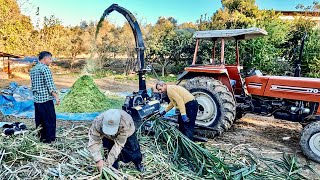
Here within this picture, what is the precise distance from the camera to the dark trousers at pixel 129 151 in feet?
10.8

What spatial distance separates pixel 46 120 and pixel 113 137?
188 centimetres

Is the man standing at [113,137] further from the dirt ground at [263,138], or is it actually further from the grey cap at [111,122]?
the dirt ground at [263,138]

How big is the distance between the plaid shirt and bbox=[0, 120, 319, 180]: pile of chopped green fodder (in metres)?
0.55

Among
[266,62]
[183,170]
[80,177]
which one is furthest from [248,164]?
[266,62]

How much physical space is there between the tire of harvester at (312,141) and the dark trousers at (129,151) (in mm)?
2697

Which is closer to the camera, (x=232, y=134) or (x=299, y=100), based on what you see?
(x=299, y=100)

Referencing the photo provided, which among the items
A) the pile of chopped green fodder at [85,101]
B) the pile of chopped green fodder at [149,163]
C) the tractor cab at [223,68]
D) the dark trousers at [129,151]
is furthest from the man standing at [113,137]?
the pile of chopped green fodder at [85,101]

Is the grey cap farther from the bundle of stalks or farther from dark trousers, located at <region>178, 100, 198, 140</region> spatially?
dark trousers, located at <region>178, 100, 198, 140</region>

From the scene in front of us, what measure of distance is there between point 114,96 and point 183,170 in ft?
19.3

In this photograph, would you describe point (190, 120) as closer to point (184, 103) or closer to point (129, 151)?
point (184, 103)

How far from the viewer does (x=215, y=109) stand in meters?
5.53

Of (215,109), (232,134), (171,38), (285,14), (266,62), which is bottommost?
(232,134)

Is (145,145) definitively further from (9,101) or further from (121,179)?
(9,101)

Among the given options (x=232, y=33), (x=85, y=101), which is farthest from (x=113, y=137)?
(x=85, y=101)
